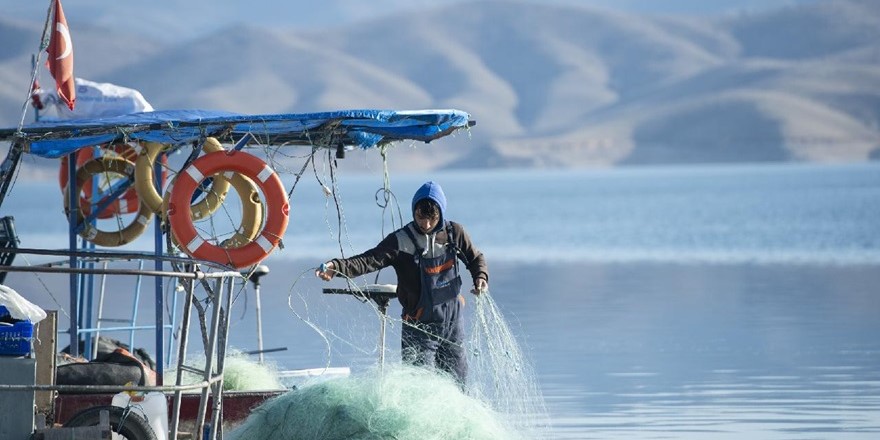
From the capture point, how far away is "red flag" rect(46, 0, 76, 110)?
11.2 meters

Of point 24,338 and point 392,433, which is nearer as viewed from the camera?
point 24,338

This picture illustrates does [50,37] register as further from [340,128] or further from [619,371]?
[619,371]

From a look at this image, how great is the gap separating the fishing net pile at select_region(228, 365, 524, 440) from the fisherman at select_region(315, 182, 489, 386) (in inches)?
13.2

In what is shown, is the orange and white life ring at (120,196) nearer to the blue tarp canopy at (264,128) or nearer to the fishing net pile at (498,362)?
the blue tarp canopy at (264,128)

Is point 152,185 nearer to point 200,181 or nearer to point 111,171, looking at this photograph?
point 111,171

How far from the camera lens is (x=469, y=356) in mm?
10102

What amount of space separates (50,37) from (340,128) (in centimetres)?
229

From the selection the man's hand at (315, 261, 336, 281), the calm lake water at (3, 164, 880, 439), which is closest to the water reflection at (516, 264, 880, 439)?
the calm lake water at (3, 164, 880, 439)

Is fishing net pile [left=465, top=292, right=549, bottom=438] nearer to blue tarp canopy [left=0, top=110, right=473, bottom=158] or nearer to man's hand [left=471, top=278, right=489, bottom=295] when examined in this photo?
man's hand [left=471, top=278, right=489, bottom=295]

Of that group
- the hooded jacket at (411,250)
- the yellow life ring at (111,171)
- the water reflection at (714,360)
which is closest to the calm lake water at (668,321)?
the water reflection at (714,360)


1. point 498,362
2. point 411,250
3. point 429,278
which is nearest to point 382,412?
point 429,278

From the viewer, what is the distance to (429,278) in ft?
30.4

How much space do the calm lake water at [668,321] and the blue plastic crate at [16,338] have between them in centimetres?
137

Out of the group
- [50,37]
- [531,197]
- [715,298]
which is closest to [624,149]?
[531,197]
